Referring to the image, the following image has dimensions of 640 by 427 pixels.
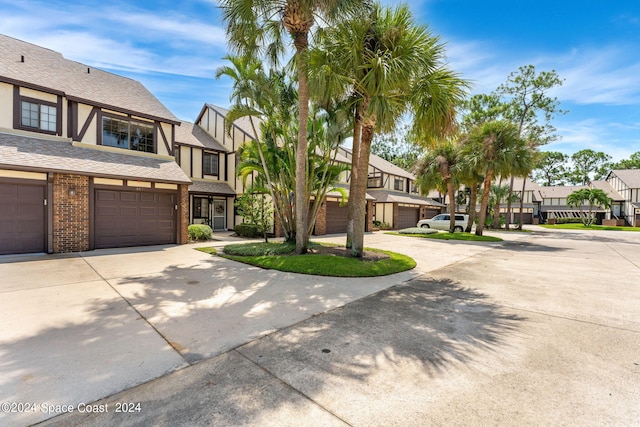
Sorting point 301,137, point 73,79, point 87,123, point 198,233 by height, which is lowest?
point 198,233

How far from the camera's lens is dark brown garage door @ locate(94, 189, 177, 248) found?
1106 centimetres

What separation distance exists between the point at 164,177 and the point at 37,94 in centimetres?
496

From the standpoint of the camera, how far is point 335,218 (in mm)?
20469

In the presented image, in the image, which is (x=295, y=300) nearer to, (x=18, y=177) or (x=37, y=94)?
(x=18, y=177)

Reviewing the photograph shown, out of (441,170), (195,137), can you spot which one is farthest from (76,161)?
(441,170)

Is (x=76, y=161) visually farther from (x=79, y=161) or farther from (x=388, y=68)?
(x=388, y=68)

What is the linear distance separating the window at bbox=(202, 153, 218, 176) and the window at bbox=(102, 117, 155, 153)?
5075 mm

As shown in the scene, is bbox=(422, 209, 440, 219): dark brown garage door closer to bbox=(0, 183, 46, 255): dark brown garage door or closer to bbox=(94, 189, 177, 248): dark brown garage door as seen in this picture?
bbox=(94, 189, 177, 248): dark brown garage door

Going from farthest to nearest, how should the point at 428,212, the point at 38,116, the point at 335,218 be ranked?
the point at 428,212 < the point at 335,218 < the point at 38,116

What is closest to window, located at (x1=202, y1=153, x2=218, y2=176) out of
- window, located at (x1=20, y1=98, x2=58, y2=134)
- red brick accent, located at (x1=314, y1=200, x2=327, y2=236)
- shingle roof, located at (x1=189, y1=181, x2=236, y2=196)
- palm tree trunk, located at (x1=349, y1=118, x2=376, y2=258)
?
shingle roof, located at (x1=189, y1=181, x2=236, y2=196)

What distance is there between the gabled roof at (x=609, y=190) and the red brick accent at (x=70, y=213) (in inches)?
2327

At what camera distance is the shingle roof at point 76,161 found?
9297 millimetres

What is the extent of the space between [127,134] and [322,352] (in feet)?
44.9

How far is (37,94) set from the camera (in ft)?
34.2
